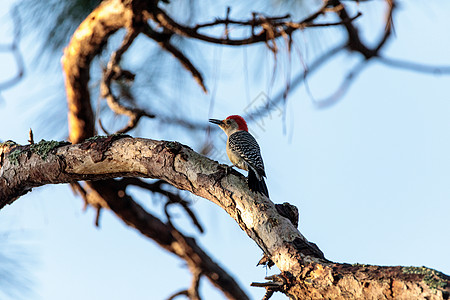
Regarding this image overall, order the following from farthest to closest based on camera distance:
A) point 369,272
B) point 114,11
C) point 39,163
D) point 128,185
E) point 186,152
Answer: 1. point 128,185
2. point 114,11
3. point 39,163
4. point 186,152
5. point 369,272

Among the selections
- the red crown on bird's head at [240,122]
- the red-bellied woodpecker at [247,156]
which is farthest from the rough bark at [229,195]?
the red crown on bird's head at [240,122]

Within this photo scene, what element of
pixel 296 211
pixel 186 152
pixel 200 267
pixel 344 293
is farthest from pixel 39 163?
pixel 200 267

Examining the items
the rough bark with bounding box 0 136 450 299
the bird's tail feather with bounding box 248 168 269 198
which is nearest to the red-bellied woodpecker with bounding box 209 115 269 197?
the bird's tail feather with bounding box 248 168 269 198

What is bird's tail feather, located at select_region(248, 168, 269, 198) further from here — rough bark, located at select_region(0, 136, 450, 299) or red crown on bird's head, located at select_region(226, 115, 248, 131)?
red crown on bird's head, located at select_region(226, 115, 248, 131)

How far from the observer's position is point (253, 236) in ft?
5.39

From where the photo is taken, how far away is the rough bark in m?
1.27

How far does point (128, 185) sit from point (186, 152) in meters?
1.40

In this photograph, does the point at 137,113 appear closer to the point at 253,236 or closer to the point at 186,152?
the point at 186,152

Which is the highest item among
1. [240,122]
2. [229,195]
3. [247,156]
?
[240,122]

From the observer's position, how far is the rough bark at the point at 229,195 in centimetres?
127

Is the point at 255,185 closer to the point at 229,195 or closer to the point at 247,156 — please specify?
the point at 229,195

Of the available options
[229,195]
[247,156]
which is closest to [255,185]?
[229,195]

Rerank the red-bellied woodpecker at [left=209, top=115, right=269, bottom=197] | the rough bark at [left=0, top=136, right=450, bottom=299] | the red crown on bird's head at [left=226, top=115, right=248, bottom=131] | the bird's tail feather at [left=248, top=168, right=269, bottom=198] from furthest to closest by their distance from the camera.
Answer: the red crown on bird's head at [left=226, top=115, right=248, bottom=131] → the red-bellied woodpecker at [left=209, top=115, right=269, bottom=197] → the bird's tail feather at [left=248, top=168, right=269, bottom=198] → the rough bark at [left=0, top=136, right=450, bottom=299]

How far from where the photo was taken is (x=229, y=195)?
5.78ft
